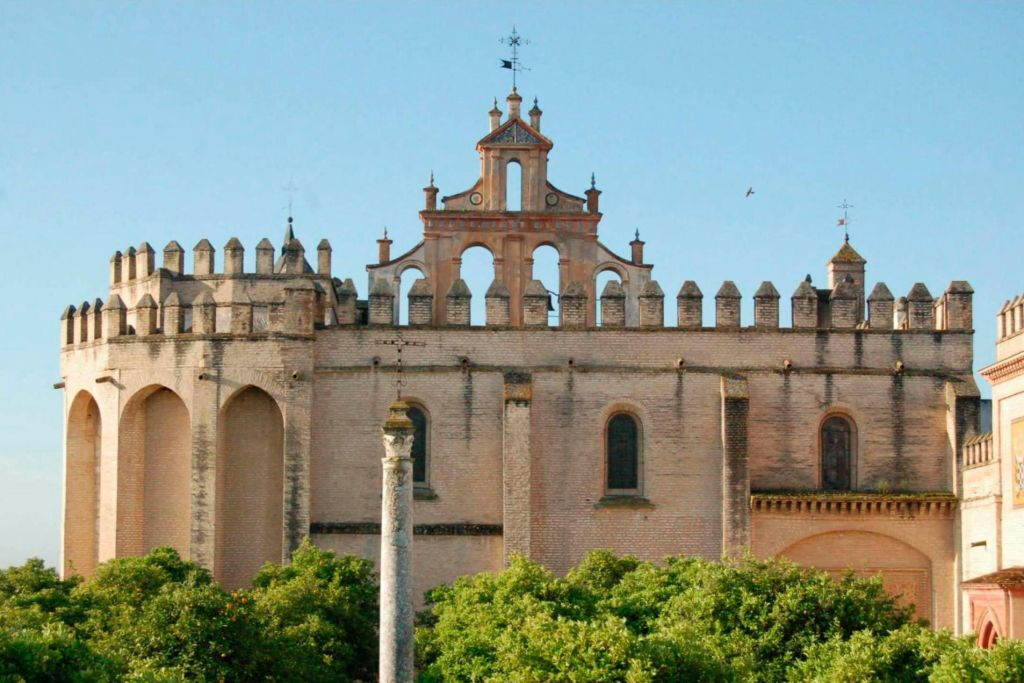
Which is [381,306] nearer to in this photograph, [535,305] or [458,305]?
[458,305]

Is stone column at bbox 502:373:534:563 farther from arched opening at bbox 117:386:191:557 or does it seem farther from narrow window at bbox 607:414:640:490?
arched opening at bbox 117:386:191:557

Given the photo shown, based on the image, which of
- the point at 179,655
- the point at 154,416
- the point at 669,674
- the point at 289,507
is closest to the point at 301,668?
the point at 179,655

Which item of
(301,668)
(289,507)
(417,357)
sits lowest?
(301,668)

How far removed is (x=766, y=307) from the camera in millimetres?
52875

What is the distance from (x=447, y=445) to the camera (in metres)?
52.3

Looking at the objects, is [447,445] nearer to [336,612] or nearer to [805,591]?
[336,612]

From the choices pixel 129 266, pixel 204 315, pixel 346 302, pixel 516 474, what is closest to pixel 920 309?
pixel 516 474

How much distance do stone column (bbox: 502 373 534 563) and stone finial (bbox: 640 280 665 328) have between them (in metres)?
3.83

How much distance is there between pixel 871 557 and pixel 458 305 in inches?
502

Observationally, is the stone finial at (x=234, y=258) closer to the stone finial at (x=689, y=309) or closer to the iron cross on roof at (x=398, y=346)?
the iron cross on roof at (x=398, y=346)

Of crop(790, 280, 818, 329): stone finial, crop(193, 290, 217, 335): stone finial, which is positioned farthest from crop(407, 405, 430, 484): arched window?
crop(790, 280, 818, 329): stone finial

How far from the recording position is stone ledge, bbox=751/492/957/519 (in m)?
51.3

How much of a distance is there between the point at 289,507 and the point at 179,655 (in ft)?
46.9

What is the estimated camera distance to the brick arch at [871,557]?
51.4 m
